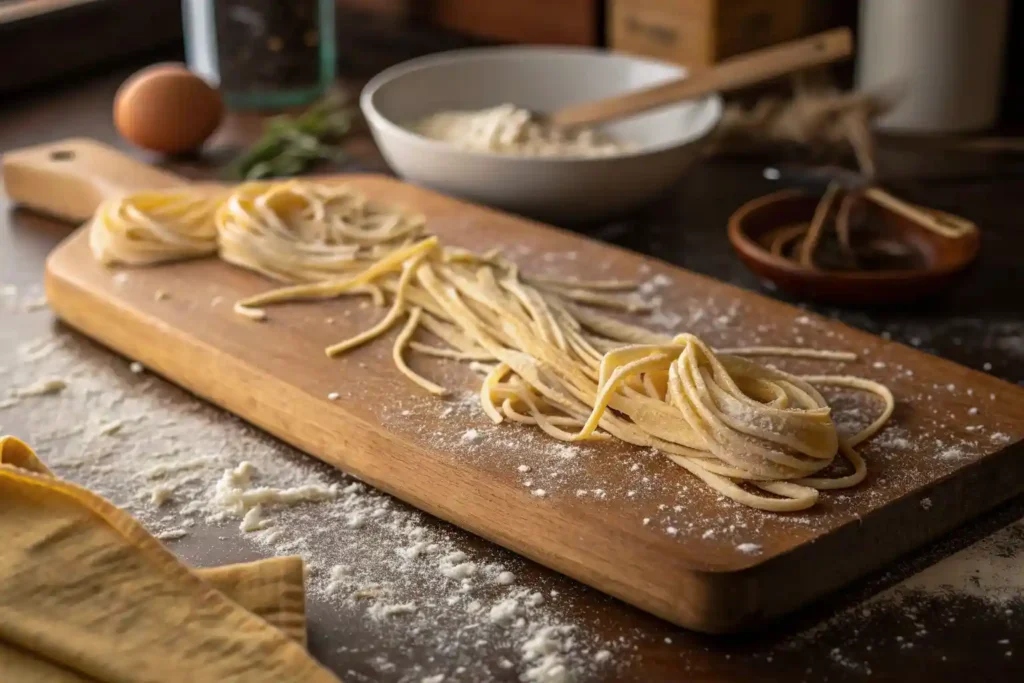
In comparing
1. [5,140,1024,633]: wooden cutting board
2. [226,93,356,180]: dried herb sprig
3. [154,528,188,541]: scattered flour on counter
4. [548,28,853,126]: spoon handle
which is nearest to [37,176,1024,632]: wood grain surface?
[5,140,1024,633]: wooden cutting board

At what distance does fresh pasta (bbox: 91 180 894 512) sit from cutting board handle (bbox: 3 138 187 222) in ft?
0.65

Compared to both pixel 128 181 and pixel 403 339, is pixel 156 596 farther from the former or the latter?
pixel 128 181

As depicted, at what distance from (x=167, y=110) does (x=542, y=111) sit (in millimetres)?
780

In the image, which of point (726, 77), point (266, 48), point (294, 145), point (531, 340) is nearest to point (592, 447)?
point (531, 340)

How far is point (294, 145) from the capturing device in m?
2.83

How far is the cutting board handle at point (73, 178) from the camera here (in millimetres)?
2453

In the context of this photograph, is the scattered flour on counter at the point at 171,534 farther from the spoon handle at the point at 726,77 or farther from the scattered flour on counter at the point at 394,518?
the spoon handle at the point at 726,77

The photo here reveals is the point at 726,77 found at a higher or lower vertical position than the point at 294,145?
higher

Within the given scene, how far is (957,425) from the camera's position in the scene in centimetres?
164

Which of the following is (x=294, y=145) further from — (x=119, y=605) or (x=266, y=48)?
(x=119, y=605)

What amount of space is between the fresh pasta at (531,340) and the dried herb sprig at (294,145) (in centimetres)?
36

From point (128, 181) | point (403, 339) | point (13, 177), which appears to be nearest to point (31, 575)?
point (403, 339)

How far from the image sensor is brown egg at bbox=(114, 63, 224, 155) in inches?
109

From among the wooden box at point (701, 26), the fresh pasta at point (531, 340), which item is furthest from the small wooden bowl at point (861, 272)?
the wooden box at point (701, 26)
